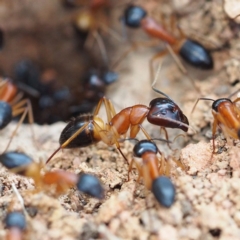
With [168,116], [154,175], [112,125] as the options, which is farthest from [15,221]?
[168,116]

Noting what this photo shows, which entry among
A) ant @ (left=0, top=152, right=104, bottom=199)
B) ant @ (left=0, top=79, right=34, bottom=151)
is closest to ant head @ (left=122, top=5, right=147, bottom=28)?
ant @ (left=0, top=79, right=34, bottom=151)

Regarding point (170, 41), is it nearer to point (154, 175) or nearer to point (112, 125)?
point (112, 125)

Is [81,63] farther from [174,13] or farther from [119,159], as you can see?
[119,159]

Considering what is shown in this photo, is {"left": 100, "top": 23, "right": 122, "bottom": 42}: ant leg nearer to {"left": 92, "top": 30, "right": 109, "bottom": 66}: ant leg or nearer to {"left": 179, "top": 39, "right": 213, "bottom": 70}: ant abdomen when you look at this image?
{"left": 92, "top": 30, "right": 109, "bottom": 66}: ant leg

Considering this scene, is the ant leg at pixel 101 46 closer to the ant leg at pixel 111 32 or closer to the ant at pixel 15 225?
the ant leg at pixel 111 32

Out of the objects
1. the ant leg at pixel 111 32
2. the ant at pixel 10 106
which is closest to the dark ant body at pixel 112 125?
the ant at pixel 10 106

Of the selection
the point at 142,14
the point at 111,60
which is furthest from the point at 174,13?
the point at 111,60
